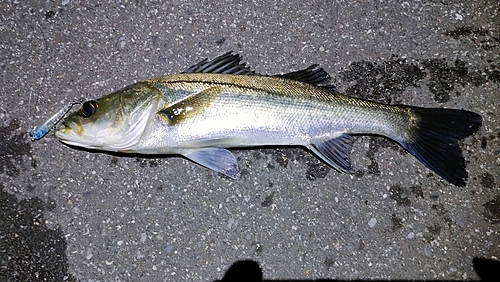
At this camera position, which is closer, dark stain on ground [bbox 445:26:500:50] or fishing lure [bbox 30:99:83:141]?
fishing lure [bbox 30:99:83:141]

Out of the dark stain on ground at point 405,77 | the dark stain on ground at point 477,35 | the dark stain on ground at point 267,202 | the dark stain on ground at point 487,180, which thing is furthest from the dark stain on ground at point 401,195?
the dark stain on ground at point 477,35

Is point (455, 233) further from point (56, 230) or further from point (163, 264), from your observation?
point (56, 230)

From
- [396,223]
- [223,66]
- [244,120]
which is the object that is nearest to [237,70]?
[223,66]

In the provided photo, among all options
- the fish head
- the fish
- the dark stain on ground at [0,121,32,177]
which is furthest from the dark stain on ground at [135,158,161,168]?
the dark stain on ground at [0,121,32,177]

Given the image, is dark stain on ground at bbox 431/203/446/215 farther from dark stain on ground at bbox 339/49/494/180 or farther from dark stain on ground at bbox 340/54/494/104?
dark stain on ground at bbox 340/54/494/104

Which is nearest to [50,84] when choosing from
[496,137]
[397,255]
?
[397,255]

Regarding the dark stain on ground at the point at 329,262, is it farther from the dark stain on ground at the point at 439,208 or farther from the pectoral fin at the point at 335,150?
the dark stain on ground at the point at 439,208
